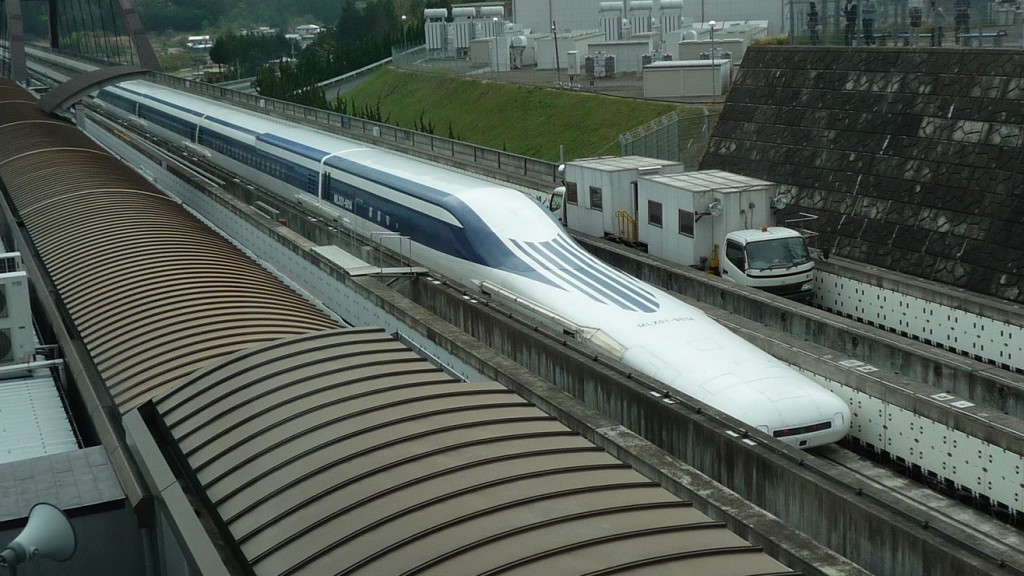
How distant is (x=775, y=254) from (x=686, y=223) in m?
2.15

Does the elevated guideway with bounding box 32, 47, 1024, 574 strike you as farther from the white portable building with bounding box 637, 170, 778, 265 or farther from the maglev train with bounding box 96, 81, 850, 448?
the white portable building with bounding box 637, 170, 778, 265

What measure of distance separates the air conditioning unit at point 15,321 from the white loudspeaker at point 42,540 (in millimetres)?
8598

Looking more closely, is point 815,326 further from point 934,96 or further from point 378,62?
point 378,62

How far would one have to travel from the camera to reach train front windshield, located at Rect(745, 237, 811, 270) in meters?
21.3

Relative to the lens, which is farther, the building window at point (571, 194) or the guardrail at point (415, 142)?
the guardrail at point (415, 142)

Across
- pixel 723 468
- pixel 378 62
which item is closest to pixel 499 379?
pixel 723 468

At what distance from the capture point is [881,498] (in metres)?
11.1

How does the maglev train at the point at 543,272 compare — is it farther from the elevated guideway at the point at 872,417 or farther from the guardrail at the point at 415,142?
the guardrail at the point at 415,142

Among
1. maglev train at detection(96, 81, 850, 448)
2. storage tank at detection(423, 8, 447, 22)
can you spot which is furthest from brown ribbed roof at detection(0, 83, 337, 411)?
storage tank at detection(423, 8, 447, 22)

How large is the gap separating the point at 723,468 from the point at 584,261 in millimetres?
6842

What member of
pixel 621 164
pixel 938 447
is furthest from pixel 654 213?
pixel 938 447

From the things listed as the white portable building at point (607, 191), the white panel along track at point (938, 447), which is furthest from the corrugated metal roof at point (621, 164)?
the white panel along track at point (938, 447)

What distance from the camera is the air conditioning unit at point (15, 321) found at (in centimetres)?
1488

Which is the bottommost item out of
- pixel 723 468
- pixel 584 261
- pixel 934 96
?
pixel 723 468
